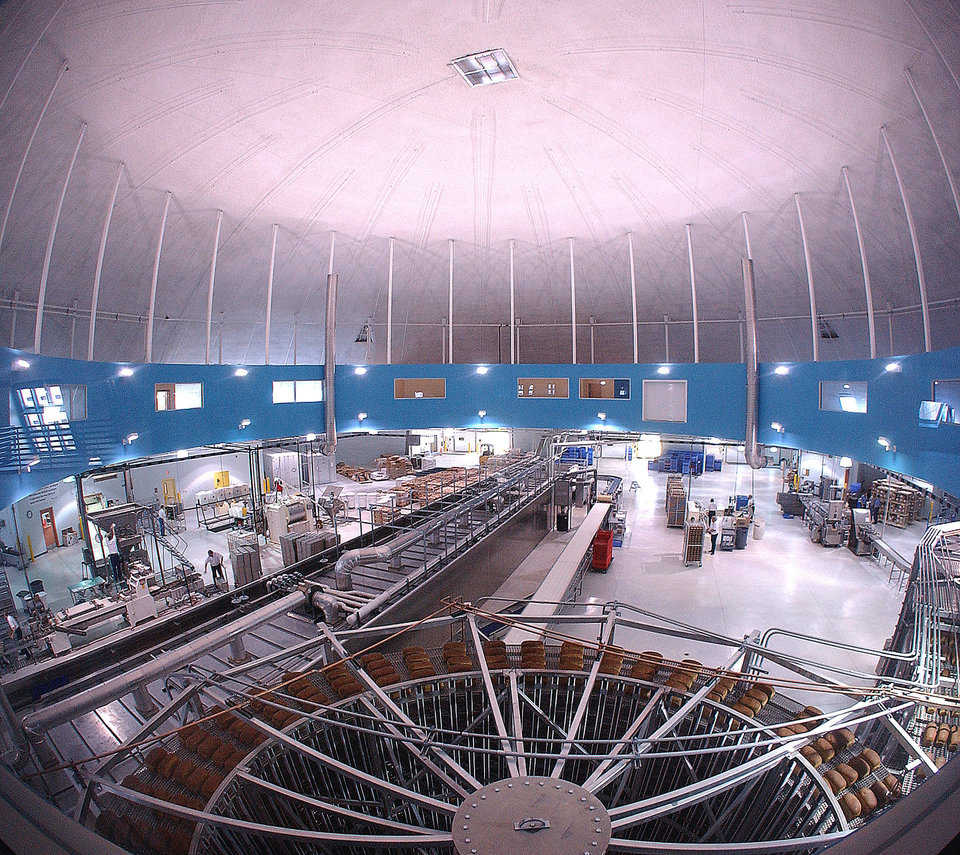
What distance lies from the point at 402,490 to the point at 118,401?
11.3 m

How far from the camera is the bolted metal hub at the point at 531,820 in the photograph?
3982 millimetres

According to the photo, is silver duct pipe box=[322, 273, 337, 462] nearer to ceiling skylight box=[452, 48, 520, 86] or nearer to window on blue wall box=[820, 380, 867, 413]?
ceiling skylight box=[452, 48, 520, 86]

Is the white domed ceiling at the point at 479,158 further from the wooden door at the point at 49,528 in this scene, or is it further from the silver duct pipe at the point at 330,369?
the wooden door at the point at 49,528

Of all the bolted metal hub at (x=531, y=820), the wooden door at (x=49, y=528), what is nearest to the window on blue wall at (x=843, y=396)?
the bolted metal hub at (x=531, y=820)

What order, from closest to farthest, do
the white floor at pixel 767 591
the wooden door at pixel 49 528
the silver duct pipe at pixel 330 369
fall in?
the white floor at pixel 767 591
the silver duct pipe at pixel 330 369
the wooden door at pixel 49 528

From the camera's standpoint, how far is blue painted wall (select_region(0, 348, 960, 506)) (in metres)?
7.24

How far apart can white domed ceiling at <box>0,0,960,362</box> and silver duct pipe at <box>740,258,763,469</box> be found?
2090 millimetres

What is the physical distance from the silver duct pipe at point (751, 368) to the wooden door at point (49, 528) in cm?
2168

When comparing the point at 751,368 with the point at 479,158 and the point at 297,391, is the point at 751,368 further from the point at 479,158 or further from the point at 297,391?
the point at 297,391

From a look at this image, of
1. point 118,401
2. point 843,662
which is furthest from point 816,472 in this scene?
point 118,401

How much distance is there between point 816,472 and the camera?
1010 inches

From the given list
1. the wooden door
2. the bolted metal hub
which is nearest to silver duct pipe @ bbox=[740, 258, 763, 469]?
the bolted metal hub

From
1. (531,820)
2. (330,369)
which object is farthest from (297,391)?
(531,820)

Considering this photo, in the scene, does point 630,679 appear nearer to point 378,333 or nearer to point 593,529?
point 593,529
